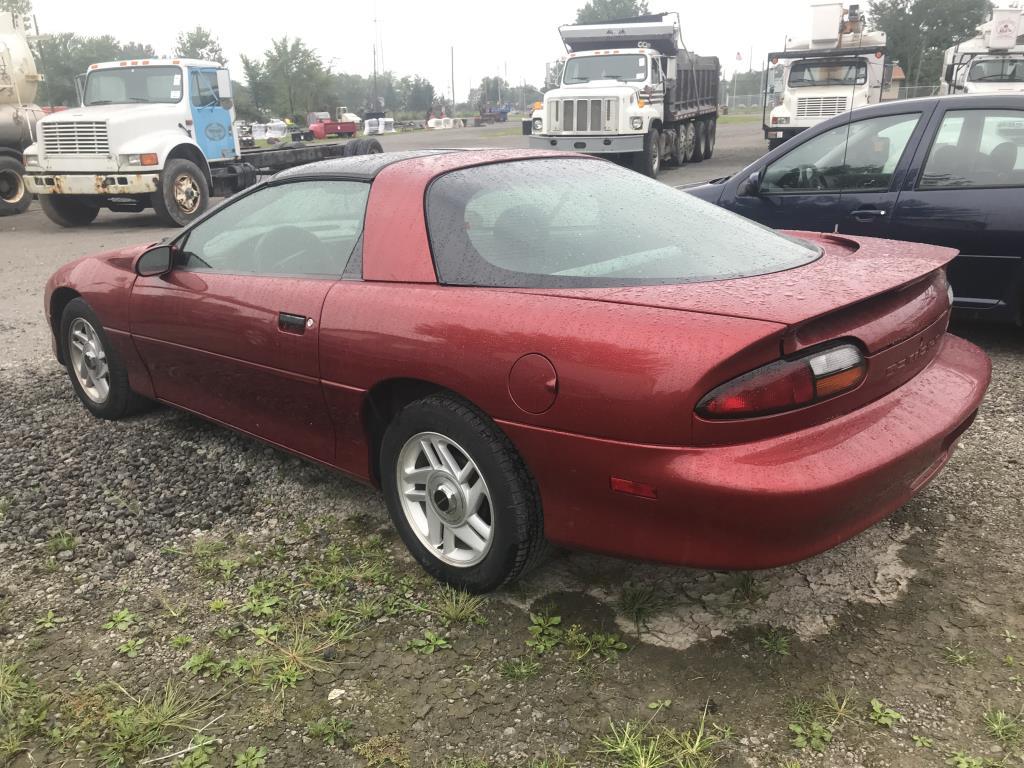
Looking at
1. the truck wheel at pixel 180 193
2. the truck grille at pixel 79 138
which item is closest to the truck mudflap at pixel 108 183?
the truck wheel at pixel 180 193

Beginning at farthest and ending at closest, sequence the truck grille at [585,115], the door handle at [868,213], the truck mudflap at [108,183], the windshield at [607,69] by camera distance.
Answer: the windshield at [607,69], the truck grille at [585,115], the truck mudflap at [108,183], the door handle at [868,213]

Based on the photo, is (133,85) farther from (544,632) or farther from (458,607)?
(544,632)

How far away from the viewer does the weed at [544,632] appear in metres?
2.58

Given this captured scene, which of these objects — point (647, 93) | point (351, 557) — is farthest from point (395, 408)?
point (647, 93)

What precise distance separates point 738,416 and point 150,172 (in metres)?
12.7

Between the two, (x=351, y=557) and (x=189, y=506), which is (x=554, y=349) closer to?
(x=351, y=557)

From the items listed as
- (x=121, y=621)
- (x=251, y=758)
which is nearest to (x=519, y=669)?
(x=251, y=758)

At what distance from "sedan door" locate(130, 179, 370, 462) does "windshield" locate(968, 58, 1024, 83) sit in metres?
23.0

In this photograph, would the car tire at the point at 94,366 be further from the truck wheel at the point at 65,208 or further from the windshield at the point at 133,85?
the truck wheel at the point at 65,208

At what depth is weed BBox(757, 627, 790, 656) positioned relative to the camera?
8.24ft

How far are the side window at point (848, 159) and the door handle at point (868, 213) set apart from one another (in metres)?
0.15

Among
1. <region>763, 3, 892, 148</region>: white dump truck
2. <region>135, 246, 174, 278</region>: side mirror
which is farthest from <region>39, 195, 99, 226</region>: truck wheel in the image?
<region>763, 3, 892, 148</region>: white dump truck

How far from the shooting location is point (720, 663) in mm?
2477

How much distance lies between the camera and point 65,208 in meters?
14.0
